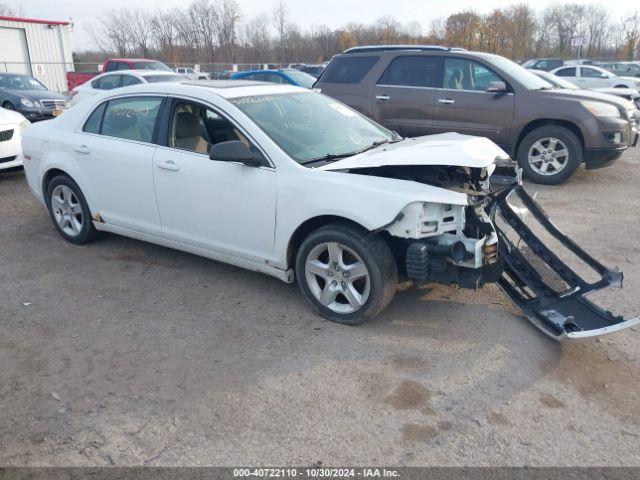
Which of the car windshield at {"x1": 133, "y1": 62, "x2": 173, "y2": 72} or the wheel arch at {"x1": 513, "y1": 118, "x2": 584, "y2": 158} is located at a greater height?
the car windshield at {"x1": 133, "y1": 62, "x2": 173, "y2": 72}

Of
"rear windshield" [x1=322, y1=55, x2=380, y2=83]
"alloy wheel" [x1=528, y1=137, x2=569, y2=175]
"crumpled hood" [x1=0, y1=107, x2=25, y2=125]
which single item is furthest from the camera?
"rear windshield" [x1=322, y1=55, x2=380, y2=83]

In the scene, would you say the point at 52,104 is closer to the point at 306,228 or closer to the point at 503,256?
the point at 306,228

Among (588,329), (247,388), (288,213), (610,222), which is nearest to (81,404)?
(247,388)

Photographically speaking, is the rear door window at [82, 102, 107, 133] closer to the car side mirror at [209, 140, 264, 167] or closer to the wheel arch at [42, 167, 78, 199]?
the wheel arch at [42, 167, 78, 199]

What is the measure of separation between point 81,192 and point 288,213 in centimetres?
256

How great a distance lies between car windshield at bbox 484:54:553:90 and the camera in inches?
336

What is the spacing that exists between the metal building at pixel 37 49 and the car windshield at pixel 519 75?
24.0 metres

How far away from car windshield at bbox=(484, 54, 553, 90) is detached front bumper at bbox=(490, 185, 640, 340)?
4.75 m

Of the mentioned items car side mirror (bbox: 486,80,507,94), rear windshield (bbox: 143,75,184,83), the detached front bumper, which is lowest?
the detached front bumper

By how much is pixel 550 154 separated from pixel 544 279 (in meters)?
5.00

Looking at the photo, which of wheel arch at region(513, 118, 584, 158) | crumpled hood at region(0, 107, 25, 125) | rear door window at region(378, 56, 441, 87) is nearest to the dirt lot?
wheel arch at region(513, 118, 584, 158)

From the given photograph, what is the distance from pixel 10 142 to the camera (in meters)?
8.69

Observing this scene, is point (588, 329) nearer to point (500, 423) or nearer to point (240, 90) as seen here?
point (500, 423)

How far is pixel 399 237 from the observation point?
3.87 meters
